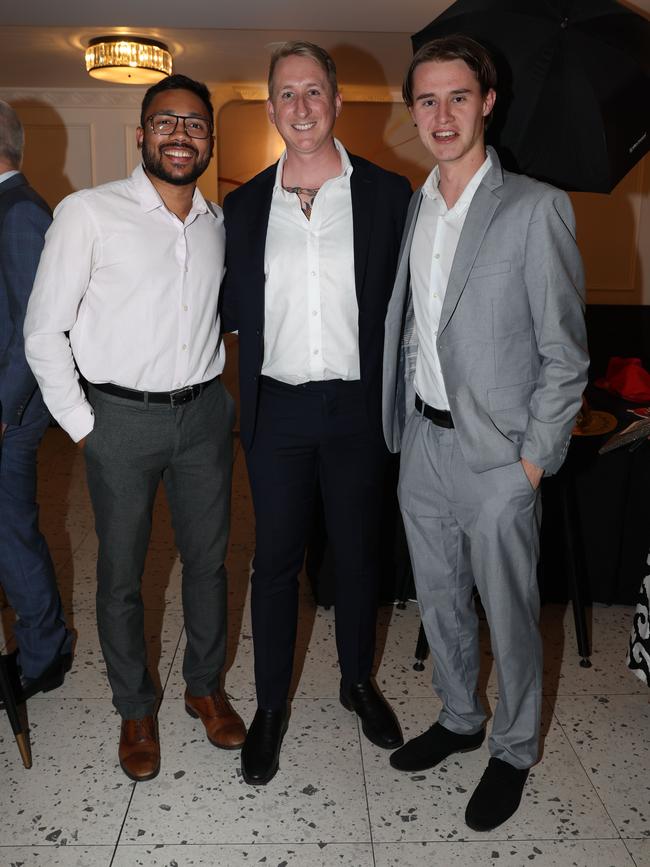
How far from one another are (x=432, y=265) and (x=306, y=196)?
42 centimetres

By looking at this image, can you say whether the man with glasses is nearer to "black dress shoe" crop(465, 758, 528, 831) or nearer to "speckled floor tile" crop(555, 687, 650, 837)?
"black dress shoe" crop(465, 758, 528, 831)

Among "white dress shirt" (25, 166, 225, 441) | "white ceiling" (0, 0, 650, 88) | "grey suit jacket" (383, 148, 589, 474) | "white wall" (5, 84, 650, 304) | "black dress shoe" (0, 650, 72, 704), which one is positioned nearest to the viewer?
"grey suit jacket" (383, 148, 589, 474)

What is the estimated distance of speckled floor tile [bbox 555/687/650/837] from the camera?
214 cm

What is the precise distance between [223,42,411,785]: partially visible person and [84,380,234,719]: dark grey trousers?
0.12 m

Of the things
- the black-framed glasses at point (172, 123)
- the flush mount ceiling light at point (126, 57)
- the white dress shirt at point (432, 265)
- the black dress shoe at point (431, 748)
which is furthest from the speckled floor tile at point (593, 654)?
the flush mount ceiling light at point (126, 57)

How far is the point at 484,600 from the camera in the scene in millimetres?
2055

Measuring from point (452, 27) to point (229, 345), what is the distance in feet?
14.9

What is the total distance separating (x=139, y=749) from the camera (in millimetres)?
2295

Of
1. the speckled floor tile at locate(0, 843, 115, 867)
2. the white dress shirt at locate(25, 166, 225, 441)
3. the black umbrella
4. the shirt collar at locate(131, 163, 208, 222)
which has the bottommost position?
the speckled floor tile at locate(0, 843, 115, 867)

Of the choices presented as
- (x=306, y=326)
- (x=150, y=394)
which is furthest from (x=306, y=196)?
(x=150, y=394)

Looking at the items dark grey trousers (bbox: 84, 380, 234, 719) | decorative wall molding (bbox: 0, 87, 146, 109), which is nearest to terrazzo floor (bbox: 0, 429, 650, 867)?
dark grey trousers (bbox: 84, 380, 234, 719)

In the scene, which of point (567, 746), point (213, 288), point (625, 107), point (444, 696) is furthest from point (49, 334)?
point (567, 746)

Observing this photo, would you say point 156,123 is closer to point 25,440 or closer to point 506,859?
point 25,440

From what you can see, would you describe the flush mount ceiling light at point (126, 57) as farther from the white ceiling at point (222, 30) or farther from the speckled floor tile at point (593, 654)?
the speckled floor tile at point (593, 654)
